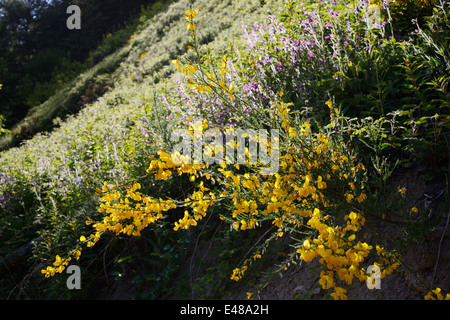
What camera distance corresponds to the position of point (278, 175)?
1579mm

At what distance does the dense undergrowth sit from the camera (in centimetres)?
170

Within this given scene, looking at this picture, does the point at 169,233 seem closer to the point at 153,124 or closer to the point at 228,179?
the point at 153,124

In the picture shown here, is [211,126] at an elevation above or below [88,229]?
above

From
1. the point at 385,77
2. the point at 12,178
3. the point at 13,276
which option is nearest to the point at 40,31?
the point at 12,178

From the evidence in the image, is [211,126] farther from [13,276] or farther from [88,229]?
[13,276]

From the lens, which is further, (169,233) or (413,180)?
(169,233)

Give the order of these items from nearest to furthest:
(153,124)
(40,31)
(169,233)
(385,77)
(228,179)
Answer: (228,179)
(385,77)
(169,233)
(153,124)
(40,31)

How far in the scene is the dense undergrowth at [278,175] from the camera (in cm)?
170

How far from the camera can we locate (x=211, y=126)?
3.03 m

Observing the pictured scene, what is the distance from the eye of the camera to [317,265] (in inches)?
83.7

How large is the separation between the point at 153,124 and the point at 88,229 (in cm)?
127

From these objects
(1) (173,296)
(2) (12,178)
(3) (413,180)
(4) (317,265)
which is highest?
(2) (12,178)

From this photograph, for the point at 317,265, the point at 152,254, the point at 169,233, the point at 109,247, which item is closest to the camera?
the point at 317,265

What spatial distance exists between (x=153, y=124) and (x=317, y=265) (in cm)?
217
